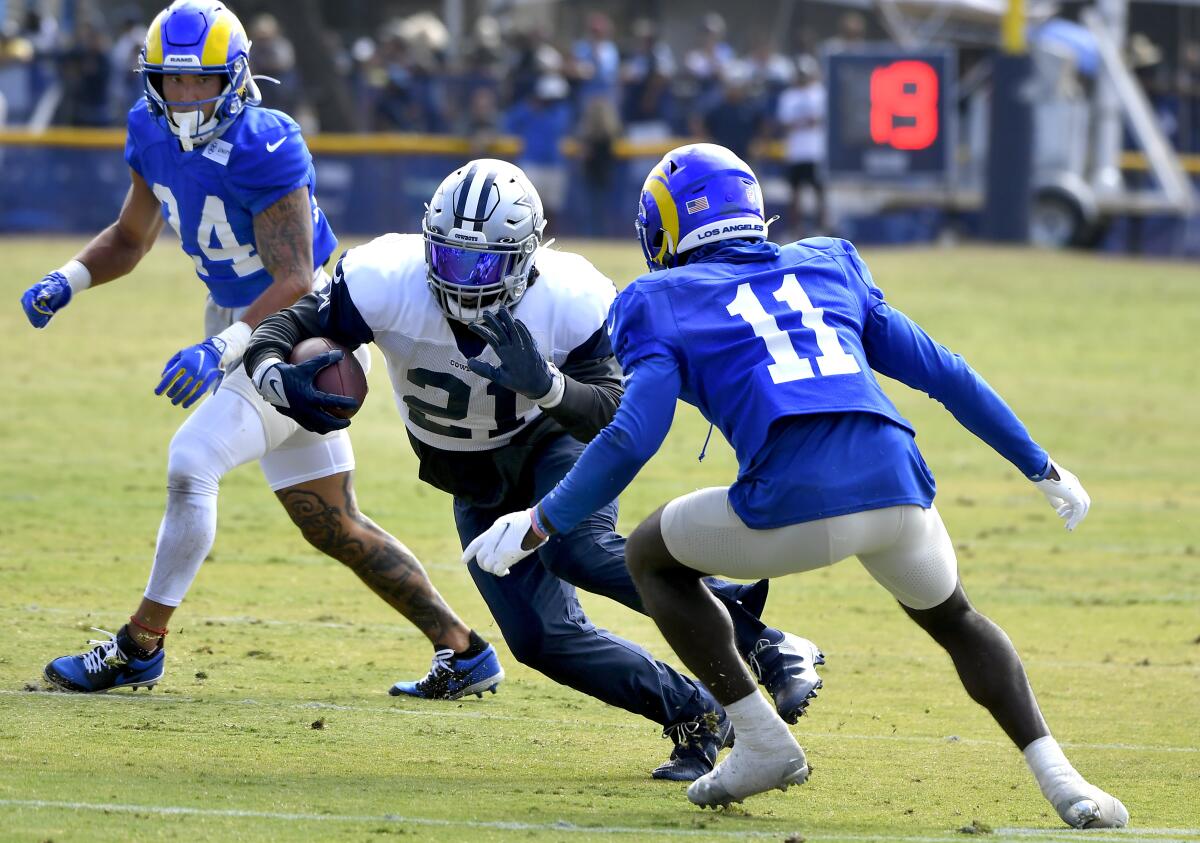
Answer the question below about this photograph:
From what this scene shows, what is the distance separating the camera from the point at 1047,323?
686 inches

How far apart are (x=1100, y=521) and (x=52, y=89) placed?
15857 millimetres

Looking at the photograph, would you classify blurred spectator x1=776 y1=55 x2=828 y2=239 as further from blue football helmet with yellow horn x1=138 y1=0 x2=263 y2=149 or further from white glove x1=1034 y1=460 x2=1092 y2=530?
white glove x1=1034 y1=460 x2=1092 y2=530

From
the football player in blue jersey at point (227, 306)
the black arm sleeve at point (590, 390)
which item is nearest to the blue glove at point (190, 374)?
the football player in blue jersey at point (227, 306)

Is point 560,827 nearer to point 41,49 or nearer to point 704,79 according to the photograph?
point 704,79

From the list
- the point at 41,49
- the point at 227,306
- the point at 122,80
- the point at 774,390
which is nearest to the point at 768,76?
the point at 122,80

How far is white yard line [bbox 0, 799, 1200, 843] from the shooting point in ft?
14.9

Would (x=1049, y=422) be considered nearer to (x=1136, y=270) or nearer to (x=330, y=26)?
(x=1136, y=270)

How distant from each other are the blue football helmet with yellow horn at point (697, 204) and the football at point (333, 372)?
38.8 inches

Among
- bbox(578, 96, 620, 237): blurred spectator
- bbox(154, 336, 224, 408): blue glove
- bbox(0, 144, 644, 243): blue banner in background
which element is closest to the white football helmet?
bbox(154, 336, 224, 408): blue glove

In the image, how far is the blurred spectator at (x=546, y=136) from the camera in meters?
22.2

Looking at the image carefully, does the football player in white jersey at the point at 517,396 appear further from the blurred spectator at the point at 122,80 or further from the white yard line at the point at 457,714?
the blurred spectator at the point at 122,80

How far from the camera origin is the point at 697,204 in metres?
4.89

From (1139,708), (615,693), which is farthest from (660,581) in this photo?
(1139,708)

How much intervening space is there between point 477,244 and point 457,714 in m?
1.63
